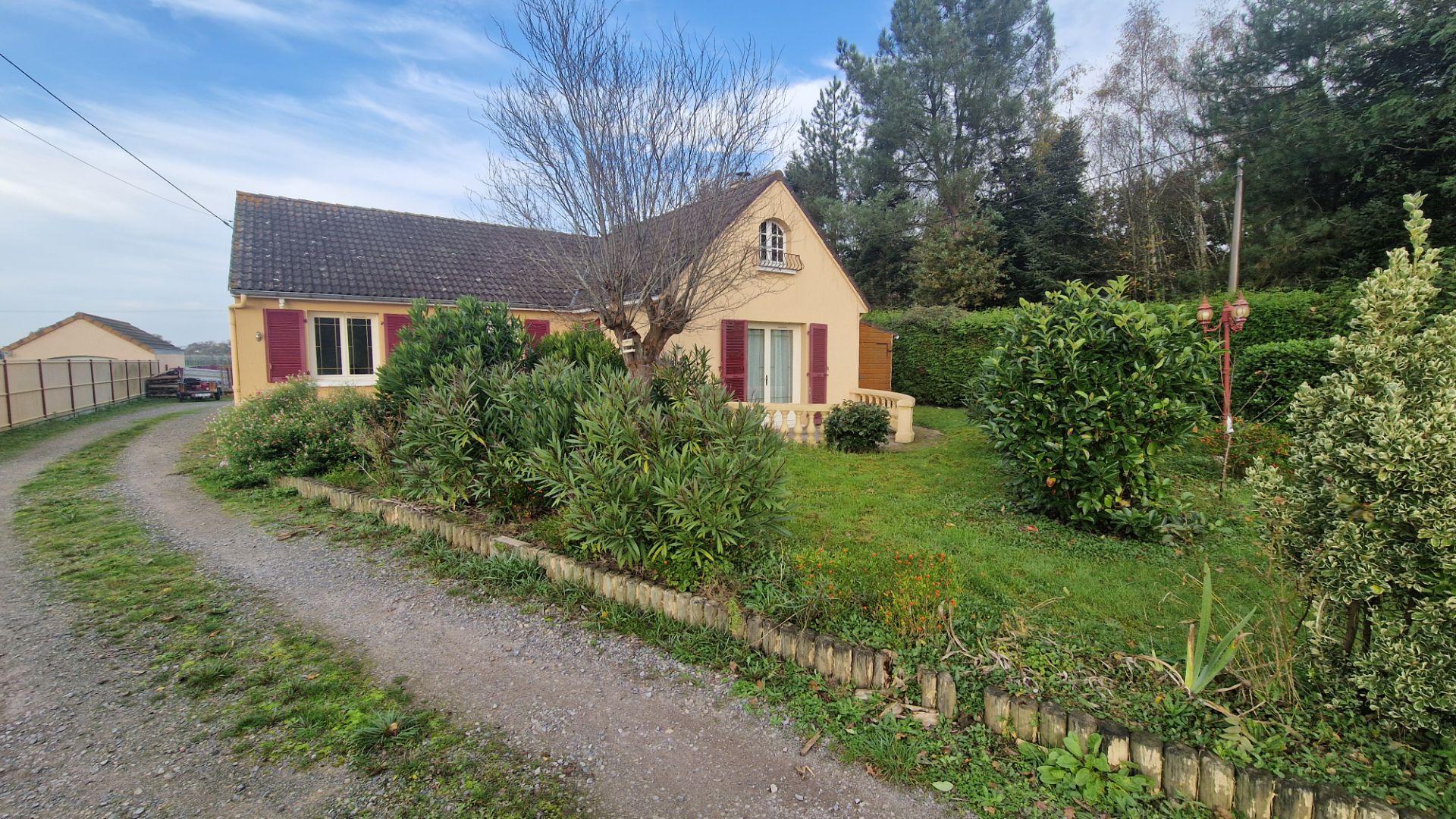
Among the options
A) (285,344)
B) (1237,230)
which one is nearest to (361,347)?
(285,344)

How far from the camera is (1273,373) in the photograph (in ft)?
32.2

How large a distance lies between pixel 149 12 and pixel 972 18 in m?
26.8

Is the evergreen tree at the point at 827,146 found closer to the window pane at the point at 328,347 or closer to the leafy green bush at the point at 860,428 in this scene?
the leafy green bush at the point at 860,428

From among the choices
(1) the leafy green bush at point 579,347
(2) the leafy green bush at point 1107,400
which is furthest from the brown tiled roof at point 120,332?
(2) the leafy green bush at point 1107,400

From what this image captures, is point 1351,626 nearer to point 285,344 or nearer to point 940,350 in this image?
point 285,344

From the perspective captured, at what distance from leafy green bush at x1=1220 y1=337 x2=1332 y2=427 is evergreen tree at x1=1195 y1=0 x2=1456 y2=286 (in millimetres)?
7340

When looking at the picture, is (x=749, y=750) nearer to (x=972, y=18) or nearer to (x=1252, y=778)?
(x=1252, y=778)

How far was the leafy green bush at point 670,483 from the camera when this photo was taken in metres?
3.94

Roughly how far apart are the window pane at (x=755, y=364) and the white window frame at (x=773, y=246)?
1401mm

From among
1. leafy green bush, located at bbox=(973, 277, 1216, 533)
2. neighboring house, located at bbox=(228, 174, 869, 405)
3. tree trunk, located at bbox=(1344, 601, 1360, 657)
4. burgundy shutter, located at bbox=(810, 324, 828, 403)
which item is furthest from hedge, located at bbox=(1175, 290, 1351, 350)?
tree trunk, located at bbox=(1344, 601, 1360, 657)

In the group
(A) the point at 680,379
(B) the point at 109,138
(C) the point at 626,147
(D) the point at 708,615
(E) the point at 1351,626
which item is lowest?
(D) the point at 708,615

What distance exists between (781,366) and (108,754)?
12.1m

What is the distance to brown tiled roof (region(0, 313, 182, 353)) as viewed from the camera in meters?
34.4

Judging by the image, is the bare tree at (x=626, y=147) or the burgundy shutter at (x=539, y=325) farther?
the burgundy shutter at (x=539, y=325)
